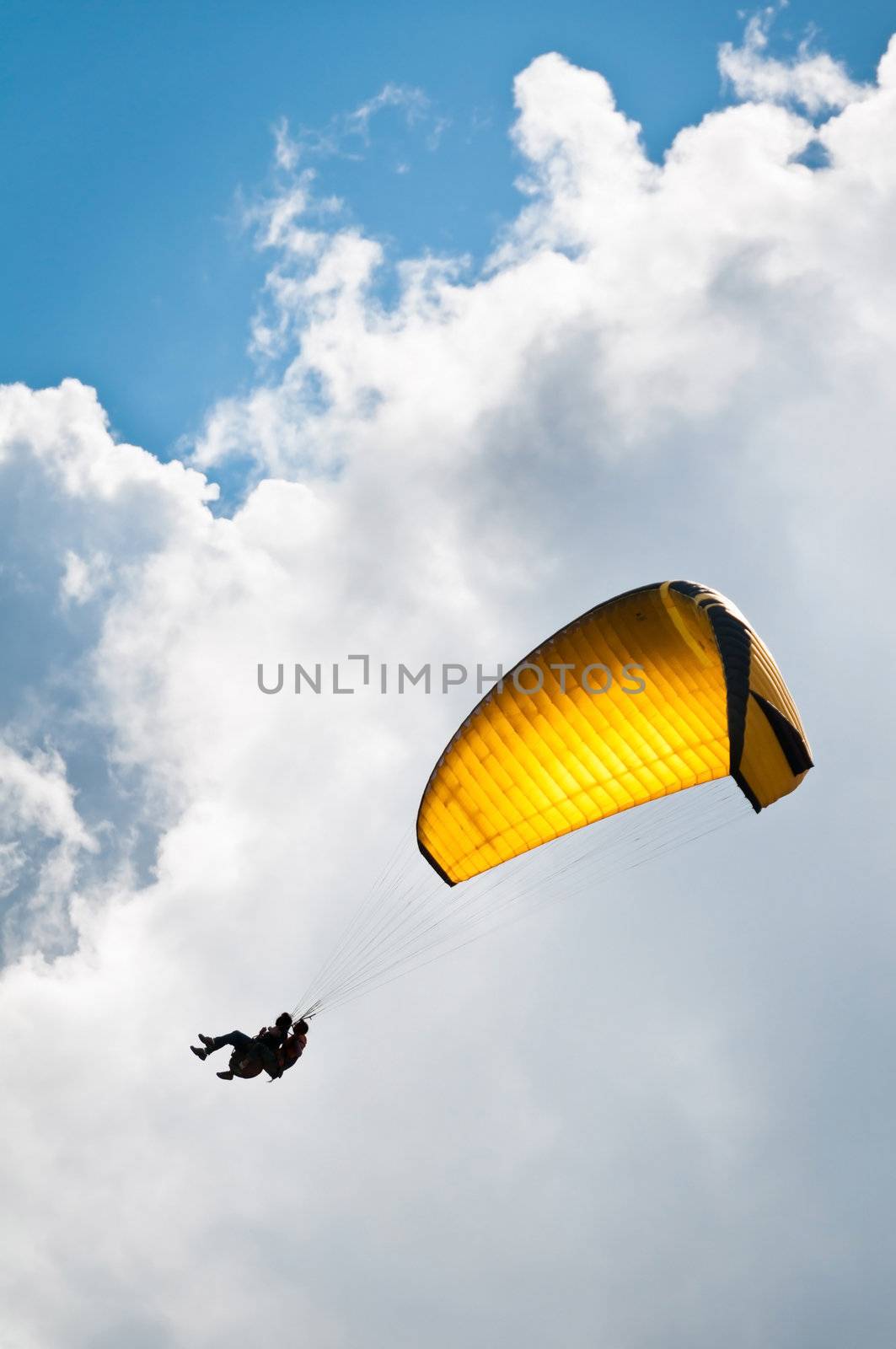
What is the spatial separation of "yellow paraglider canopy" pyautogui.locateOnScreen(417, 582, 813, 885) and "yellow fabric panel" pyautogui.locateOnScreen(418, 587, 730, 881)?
0.8 inches

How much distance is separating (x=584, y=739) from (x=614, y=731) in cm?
58

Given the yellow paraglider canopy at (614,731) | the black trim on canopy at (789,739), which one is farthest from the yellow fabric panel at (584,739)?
A: the black trim on canopy at (789,739)

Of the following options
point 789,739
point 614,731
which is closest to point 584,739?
point 614,731

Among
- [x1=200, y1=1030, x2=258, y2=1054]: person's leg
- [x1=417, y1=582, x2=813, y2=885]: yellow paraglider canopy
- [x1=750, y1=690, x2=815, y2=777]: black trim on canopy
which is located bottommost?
[x1=200, y1=1030, x2=258, y2=1054]: person's leg

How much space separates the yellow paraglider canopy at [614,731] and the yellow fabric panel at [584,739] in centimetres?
2

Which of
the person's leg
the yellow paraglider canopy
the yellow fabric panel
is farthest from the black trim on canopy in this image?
the person's leg

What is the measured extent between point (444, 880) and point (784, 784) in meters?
7.14

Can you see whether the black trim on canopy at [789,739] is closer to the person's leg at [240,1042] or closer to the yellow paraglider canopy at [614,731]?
the yellow paraglider canopy at [614,731]

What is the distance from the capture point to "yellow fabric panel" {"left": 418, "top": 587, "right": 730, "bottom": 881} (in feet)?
86.0

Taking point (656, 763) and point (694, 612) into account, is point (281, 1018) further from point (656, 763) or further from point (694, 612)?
point (694, 612)

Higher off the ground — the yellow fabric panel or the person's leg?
the yellow fabric panel

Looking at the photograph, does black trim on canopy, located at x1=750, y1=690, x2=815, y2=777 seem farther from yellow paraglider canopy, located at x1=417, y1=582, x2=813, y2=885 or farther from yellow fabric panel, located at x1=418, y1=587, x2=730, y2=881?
yellow fabric panel, located at x1=418, y1=587, x2=730, y2=881

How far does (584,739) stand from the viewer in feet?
89.2

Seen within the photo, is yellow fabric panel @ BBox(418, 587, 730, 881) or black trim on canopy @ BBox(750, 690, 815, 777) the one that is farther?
yellow fabric panel @ BBox(418, 587, 730, 881)
